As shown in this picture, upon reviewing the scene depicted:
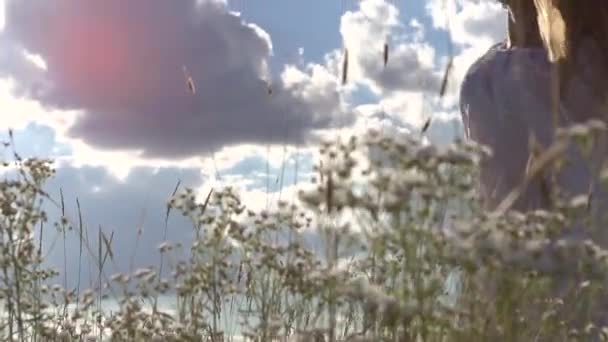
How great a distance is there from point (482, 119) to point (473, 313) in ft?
8.54

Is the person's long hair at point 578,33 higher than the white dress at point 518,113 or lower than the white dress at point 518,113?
higher

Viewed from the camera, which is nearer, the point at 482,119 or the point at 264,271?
the point at 264,271

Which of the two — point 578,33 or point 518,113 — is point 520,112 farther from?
point 578,33

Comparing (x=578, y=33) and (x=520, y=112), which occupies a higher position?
(x=578, y=33)

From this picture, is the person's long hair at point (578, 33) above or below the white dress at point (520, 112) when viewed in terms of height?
above

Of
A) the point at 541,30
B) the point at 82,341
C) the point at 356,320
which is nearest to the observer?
the point at 356,320

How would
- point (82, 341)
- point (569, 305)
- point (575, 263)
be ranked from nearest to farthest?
point (575, 263) < point (569, 305) < point (82, 341)

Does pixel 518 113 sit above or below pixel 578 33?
below

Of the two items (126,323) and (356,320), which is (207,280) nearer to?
(126,323)

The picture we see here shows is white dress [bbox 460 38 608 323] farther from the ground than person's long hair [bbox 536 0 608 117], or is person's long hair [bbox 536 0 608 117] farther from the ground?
person's long hair [bbox 536 0 608 117]

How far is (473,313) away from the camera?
278 centimetres

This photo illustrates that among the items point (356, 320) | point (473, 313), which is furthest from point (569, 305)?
point (473, 313)

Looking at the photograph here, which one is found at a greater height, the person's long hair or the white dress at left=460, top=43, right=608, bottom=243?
the person's long hair

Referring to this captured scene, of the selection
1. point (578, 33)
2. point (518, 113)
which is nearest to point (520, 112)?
point (518, 113)
